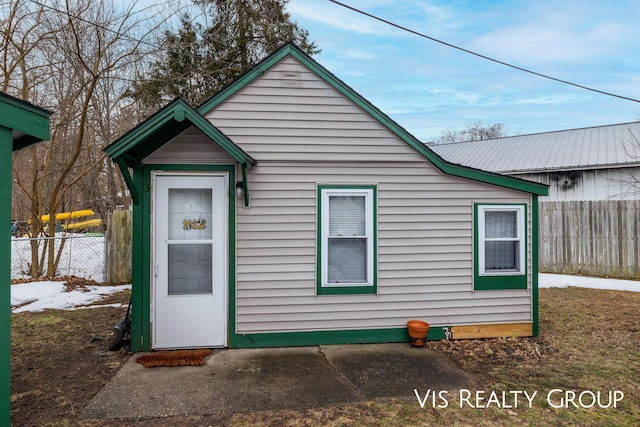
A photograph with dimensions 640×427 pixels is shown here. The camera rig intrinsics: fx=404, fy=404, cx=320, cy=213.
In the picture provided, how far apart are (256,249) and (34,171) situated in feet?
25.7

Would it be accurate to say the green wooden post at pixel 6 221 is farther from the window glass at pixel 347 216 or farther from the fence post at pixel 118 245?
the fence post at pixel 118 245

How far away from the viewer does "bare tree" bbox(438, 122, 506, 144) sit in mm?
39625

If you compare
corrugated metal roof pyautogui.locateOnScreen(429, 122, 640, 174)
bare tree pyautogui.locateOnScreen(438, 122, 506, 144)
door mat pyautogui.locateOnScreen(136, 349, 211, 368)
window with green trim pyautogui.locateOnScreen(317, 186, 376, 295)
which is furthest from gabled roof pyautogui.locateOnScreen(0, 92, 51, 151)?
bare tree pyautogui.locateOnScreen(438, 122, 506, 144)

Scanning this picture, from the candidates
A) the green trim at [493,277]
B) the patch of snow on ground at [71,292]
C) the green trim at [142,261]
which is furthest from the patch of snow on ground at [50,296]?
the green trim at [493,277]

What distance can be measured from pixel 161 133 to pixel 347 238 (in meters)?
2.78

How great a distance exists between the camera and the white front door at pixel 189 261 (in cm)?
520

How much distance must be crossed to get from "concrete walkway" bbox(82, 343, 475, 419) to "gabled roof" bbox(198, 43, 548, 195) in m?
2.54

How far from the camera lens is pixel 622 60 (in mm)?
13352

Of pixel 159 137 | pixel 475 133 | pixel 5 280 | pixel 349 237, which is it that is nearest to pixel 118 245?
pixel 159 137

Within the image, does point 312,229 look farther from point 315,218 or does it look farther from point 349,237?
point 349,237

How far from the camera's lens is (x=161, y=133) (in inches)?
197

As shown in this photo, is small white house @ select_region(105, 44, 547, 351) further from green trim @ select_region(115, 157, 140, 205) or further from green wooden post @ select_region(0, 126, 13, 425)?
green wooden post @ select_region(0, 126, 13, 425)

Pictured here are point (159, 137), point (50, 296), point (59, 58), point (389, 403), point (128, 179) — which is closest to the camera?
point (389, 403)

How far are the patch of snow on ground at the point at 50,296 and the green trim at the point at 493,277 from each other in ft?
24.4
